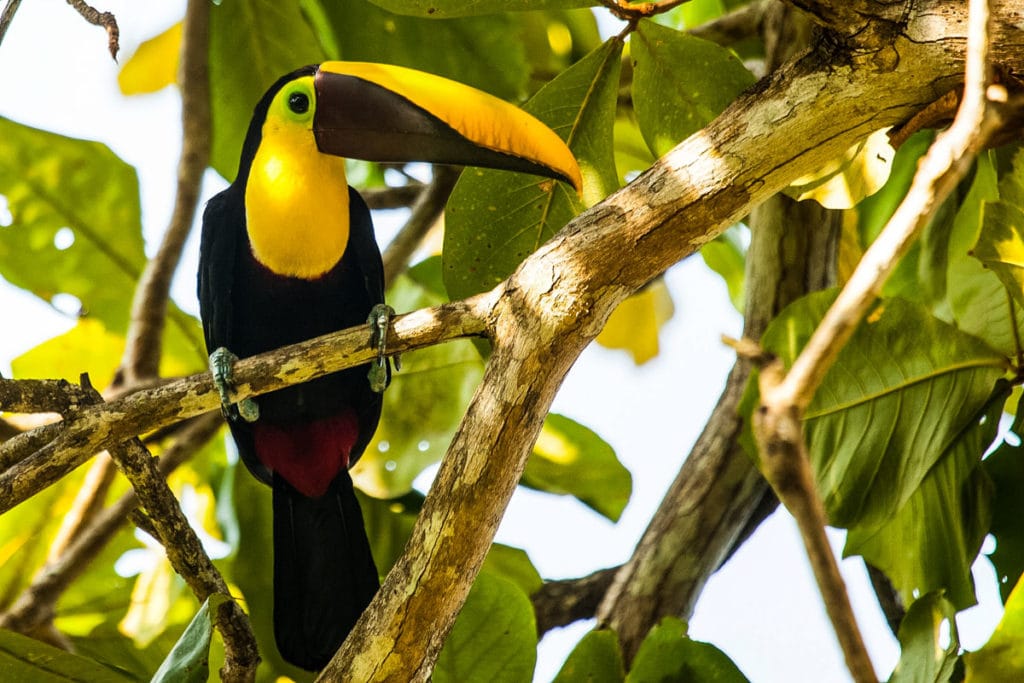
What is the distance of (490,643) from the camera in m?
1.68

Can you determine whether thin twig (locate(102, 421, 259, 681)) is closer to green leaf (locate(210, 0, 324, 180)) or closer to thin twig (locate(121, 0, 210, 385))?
thin twig (locate(121, 0, 210, 385))

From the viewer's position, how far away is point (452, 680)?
1.69 m

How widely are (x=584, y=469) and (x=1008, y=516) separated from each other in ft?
2.85

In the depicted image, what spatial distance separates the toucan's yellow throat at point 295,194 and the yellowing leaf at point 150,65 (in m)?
1.04

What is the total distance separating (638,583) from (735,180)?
3.45ft

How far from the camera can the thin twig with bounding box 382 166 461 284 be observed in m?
2.48

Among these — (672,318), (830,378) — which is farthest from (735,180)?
(672,318)

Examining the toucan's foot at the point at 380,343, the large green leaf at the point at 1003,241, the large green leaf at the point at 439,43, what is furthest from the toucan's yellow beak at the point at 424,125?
the large green leaf at the point at 1003,241

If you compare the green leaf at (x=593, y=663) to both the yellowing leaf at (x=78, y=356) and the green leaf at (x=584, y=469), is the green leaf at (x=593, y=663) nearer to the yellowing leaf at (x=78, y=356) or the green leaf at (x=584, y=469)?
the green leaf at (x=584, y=469)

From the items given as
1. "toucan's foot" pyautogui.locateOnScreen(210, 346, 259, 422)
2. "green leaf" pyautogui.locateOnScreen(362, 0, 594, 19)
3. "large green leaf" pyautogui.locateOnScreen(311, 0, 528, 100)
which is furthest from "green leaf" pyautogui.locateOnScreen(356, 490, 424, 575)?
"green leaf" pyautogui.locateOnScreen(362, 0, 594, 19)

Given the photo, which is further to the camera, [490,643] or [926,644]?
[490,643]

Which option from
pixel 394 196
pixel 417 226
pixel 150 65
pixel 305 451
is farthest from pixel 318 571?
pixel 150 65

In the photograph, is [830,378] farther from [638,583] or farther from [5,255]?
[5,255]

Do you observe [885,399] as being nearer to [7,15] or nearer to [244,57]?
[7,15]
